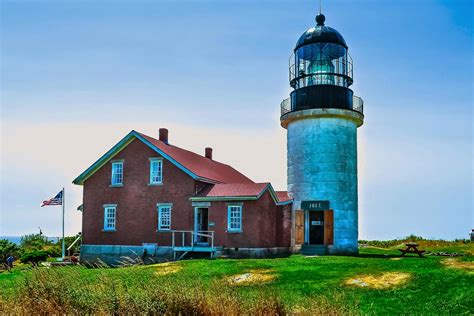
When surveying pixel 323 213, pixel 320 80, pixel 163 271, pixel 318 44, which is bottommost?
pixel 163 271

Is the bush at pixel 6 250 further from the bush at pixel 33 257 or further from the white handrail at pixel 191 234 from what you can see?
the white handrail at pixel 191 234

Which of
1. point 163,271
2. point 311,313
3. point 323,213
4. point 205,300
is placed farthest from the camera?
point 323,213

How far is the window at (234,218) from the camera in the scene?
86.7 ft

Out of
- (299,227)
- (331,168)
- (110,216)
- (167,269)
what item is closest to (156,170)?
(110,216)

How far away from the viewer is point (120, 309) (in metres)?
11.2

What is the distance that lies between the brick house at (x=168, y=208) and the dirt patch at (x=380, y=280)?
9932 millimetres

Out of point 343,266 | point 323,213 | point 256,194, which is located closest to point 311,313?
point 343,266

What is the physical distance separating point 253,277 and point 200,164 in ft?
46.1

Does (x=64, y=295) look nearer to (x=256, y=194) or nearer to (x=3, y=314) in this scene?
(x=3, y=314)

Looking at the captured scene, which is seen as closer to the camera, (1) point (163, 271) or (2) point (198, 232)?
(1) point (163, 271)

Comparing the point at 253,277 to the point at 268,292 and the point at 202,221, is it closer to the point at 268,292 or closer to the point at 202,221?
the point at 268,292

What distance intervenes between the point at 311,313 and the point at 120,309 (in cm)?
402

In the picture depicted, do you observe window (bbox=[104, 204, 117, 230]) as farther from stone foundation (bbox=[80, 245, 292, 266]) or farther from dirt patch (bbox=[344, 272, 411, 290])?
dirt patch (bbox=[344, 272, 411, 290])

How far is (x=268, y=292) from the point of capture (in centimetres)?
1201
